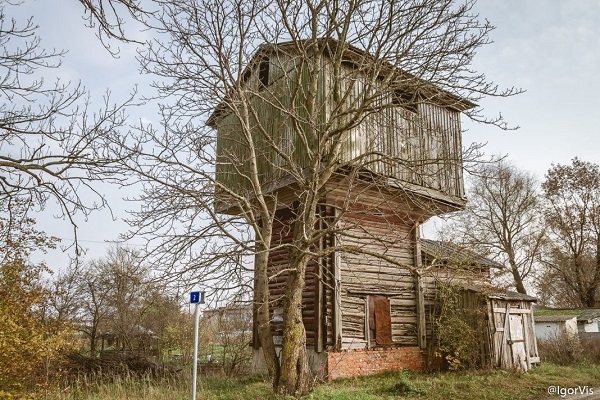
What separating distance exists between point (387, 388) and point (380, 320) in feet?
10.8

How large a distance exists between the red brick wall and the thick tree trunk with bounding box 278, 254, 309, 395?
2970mm

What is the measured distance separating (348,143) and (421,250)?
19.6ft

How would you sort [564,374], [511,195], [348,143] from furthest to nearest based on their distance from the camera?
[511,195] < [564,374] < [348,143]

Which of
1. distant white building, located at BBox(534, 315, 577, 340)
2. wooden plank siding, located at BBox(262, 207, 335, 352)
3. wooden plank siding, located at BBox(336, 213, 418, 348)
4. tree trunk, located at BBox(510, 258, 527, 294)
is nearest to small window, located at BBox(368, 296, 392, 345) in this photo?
wooden plank siding, located at BBox(336, 213, 418, 348)

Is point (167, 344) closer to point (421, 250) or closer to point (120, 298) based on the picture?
point (120, 298)

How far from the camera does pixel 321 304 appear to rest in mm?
13586

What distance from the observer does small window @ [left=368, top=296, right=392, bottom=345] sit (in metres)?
14.4

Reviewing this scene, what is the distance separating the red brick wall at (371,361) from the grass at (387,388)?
1.14 ft

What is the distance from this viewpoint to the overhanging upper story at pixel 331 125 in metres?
10.9

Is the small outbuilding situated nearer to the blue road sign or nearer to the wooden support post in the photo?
the wooden support post

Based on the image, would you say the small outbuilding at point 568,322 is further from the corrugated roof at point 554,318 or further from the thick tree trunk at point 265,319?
the thick tree trunk at point 265,319

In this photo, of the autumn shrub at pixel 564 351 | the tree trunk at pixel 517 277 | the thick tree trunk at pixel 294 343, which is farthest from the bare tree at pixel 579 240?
the thick tree trunk at pixel 294 343

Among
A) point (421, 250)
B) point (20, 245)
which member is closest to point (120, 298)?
point (20, 245)

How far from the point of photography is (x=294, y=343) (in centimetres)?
1006
